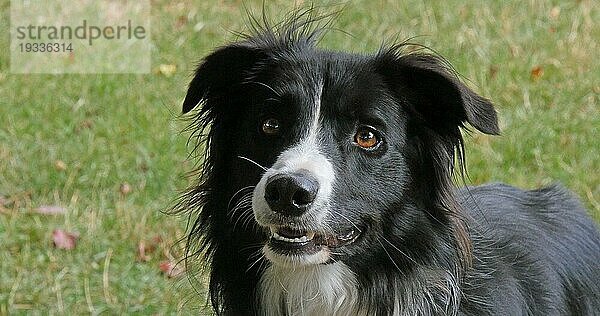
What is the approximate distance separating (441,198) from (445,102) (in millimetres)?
361

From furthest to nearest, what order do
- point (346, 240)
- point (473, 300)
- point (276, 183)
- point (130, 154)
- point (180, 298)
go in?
point (130, 154)
point (180, 298)
point (473, 300)
point (346, 240)
point (276, 183)

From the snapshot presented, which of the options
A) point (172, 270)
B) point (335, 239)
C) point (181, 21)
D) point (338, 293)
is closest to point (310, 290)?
point (338, 293)

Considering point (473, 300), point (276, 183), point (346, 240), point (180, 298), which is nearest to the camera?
point (276, 183)

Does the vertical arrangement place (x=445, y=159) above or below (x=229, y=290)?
above

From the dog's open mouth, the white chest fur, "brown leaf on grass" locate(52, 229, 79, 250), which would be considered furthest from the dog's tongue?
"brown leaf on grass" locate(52, 229, 79, 250)

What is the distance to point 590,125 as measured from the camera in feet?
22.9

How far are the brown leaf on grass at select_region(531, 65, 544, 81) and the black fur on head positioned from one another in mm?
4214

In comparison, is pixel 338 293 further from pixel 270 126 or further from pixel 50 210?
pixel 50 210

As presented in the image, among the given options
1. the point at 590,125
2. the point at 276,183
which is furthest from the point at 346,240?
the point at 590,125

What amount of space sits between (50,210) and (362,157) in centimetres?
307

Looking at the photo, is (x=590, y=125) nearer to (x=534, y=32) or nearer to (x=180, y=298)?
(x=534, y=32)

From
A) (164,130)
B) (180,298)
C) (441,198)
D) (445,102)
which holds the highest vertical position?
(445,102)

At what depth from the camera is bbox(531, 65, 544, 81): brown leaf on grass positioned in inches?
302

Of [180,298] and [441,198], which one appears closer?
[441,198]
